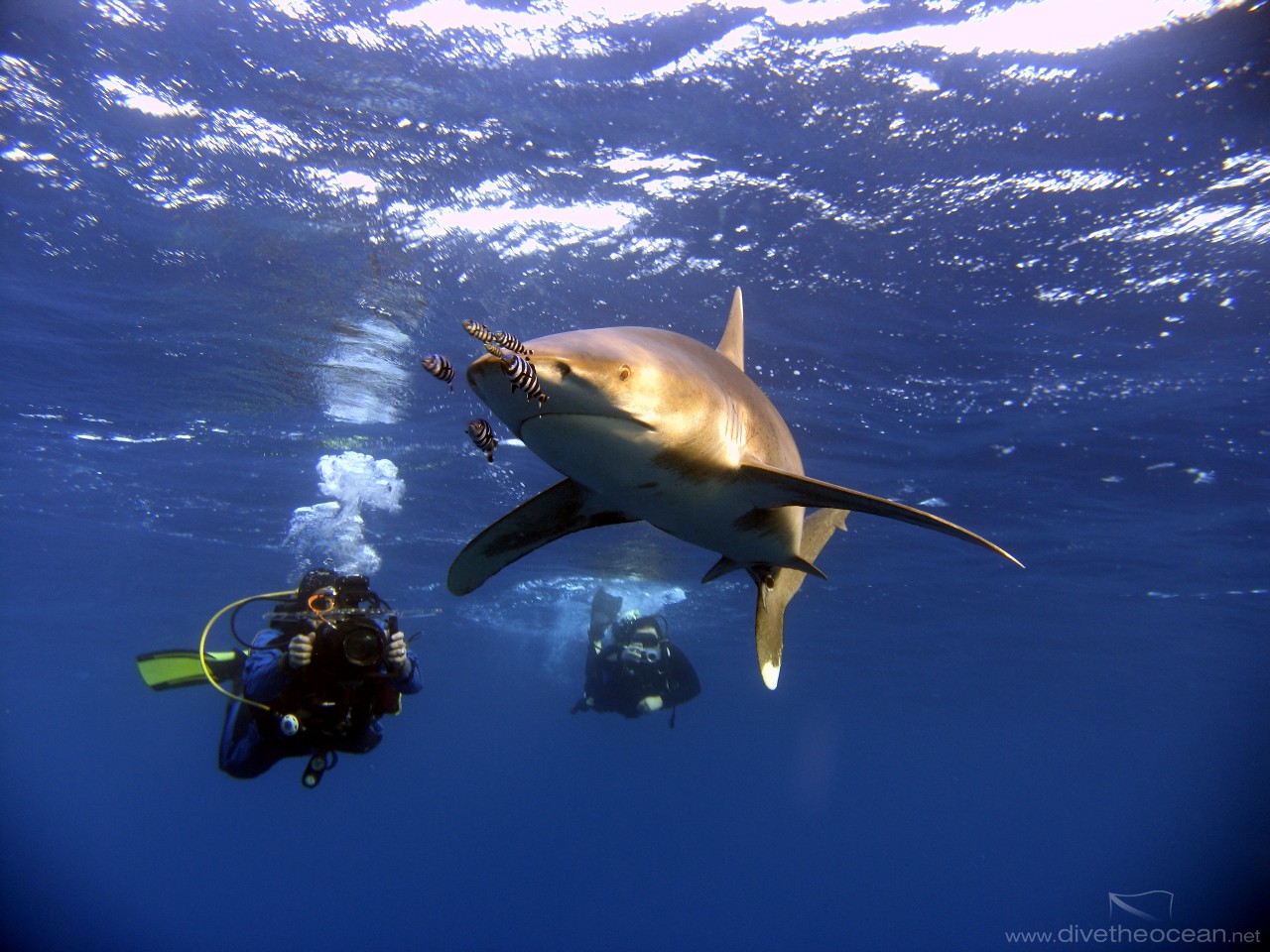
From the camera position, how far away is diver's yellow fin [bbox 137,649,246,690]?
21.7ft

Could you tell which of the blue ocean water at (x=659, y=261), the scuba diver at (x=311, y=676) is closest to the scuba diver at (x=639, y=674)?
the blue ocean water at (x=659, y=261)

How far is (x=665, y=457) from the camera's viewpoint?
3.06m

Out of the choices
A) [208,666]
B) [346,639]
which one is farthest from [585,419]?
[208,666]

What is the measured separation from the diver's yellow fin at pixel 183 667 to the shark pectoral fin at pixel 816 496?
5715mm

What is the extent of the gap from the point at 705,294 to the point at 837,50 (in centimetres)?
391

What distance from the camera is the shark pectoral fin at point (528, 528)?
3951mm

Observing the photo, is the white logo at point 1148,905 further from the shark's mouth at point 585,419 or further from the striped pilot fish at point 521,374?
the striped pilot fish at point 521,374

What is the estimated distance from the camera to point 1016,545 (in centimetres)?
1989

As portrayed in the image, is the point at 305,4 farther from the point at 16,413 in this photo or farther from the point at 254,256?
the point at 16,413

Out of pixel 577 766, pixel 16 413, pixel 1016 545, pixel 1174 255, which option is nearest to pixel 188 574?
pixel 16 413

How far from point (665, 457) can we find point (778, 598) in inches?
106

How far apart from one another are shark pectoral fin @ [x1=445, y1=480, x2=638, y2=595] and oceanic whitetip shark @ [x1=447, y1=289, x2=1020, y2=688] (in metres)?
0.01

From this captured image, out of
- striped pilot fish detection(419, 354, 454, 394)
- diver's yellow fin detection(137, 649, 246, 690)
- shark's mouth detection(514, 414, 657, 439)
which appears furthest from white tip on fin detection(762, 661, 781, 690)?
diver's yellow fin detection(137, 649, 246, 690)

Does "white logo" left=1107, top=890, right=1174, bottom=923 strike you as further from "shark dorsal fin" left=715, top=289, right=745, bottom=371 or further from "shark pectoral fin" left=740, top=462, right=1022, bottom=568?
"shark pectoral fin" left=740, top=462, right=1022, bottom=568
